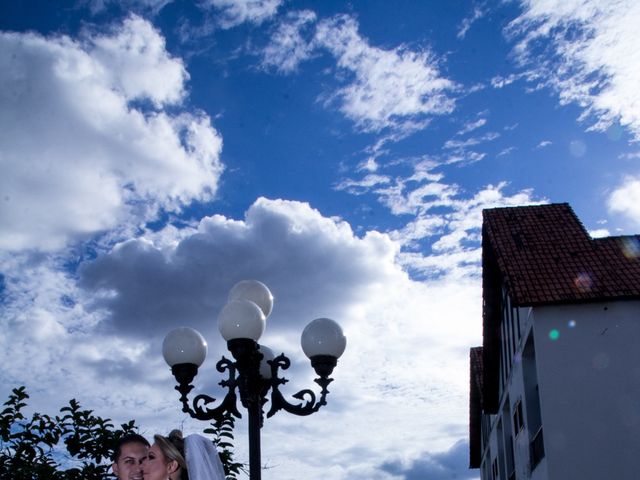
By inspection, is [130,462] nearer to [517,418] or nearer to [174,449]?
[174,449]

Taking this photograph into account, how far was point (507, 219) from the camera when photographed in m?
20.0

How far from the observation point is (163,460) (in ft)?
19.2

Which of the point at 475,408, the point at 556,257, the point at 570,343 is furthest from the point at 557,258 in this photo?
the point at 475,408

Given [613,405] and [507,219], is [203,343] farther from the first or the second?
[507,219]

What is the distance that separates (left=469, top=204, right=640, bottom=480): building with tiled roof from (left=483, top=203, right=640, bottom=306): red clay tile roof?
2 centimetres

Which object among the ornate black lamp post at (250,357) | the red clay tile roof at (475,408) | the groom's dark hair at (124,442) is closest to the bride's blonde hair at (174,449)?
the groom's dark hair at (124,442)

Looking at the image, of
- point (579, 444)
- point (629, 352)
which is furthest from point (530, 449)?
point (629, 352)

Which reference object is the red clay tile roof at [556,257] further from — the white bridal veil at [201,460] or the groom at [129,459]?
the groom at [129,459]

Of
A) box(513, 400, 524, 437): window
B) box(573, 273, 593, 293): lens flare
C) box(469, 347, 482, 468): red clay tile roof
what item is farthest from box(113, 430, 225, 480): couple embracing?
box(469, 347, 482, 468): red clay tile roof

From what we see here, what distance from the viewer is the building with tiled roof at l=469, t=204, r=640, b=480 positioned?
50.4ft

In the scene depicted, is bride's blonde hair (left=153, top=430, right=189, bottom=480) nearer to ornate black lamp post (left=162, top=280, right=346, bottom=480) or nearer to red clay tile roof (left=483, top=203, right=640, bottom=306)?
ornate black lamp post (left=162, top=280, right=346, bottom=480)

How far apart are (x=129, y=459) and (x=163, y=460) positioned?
0.26m

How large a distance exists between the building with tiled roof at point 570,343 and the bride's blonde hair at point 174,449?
11088mm

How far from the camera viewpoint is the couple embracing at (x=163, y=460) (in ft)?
18.9
